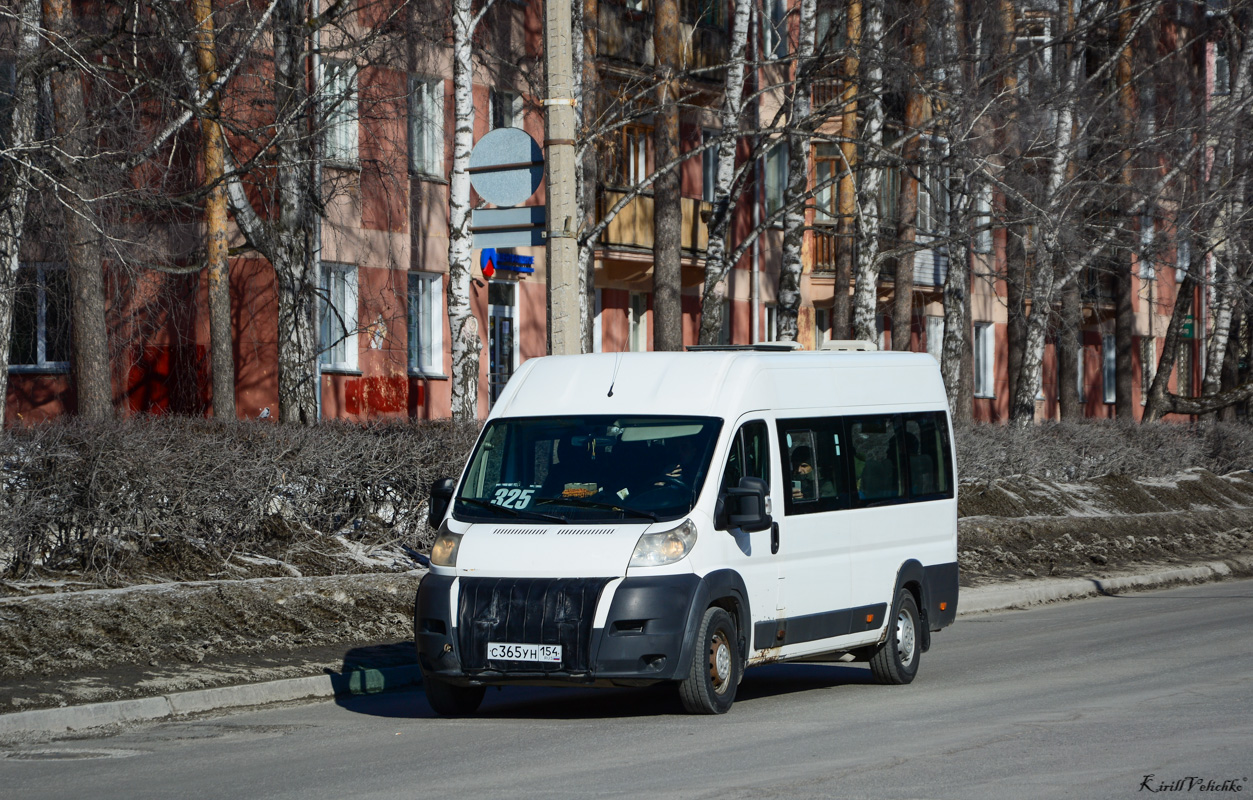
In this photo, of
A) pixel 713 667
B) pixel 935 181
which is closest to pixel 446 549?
pixel 713 667

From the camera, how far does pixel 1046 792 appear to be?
7.32 m

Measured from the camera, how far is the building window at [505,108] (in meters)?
30.1

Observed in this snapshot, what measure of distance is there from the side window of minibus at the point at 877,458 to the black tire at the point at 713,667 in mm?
1988

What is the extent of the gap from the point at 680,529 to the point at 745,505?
1.42 feet

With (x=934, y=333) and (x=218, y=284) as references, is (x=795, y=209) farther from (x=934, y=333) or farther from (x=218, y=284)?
(x=934, y=333)

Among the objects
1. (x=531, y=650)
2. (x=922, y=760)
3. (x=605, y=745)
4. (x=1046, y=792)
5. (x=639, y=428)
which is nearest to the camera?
(x=1046, y=792)

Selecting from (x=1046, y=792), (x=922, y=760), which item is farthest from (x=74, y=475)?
(x=1046, y=792)

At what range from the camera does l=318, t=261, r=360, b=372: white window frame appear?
27.5 metres

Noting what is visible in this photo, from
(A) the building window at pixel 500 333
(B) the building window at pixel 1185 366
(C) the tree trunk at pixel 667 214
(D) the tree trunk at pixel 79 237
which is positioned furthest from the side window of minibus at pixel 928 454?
(B) the building window at pixel 1185 366

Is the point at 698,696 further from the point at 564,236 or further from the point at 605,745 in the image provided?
the point at 564,236

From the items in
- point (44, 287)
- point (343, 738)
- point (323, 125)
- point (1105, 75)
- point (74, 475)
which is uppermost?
point (1105, 75)

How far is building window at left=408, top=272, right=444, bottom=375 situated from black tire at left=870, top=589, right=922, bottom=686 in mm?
17835

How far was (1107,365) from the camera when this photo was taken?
55500mm

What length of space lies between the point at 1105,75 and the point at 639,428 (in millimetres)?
26039
